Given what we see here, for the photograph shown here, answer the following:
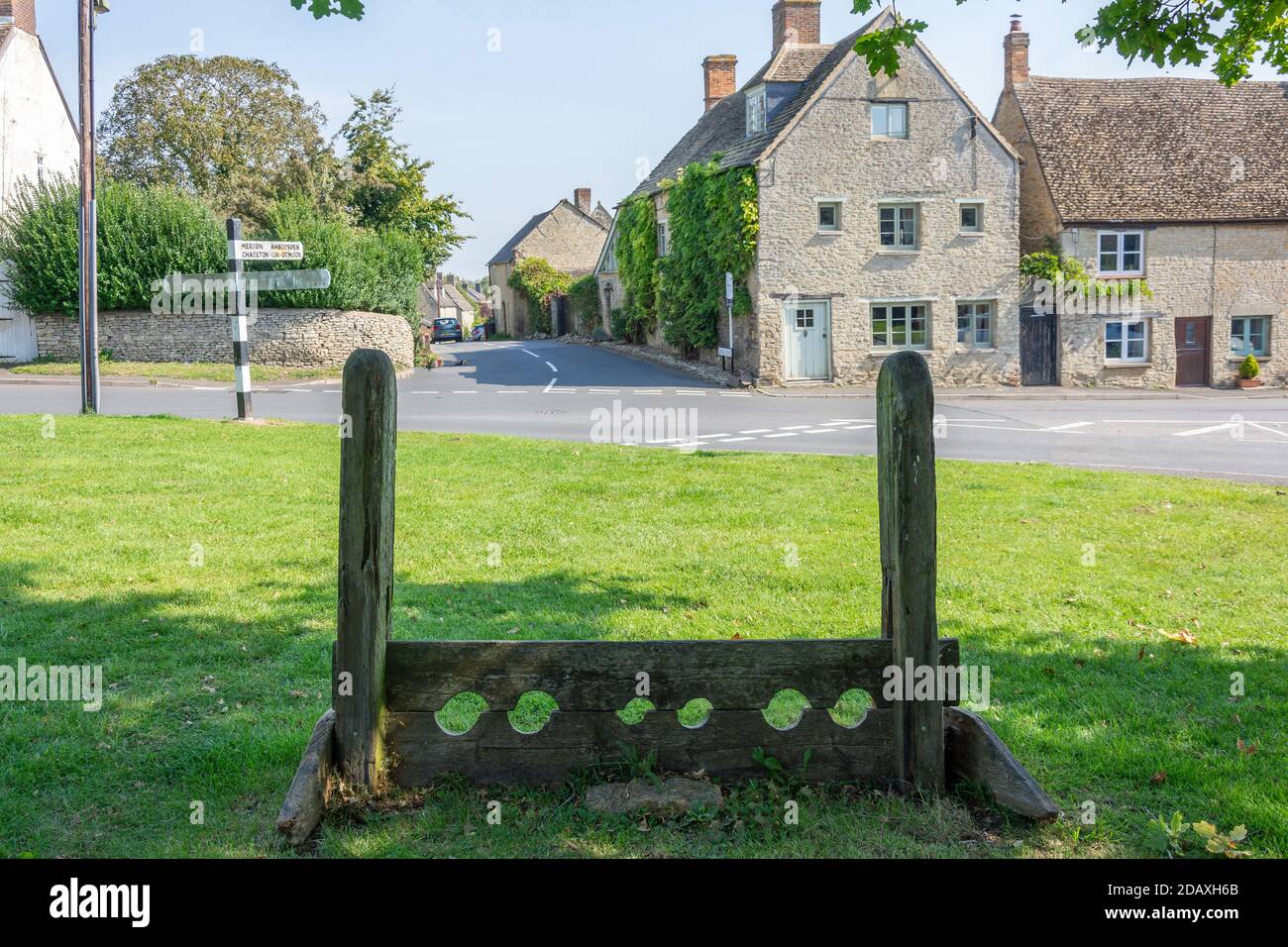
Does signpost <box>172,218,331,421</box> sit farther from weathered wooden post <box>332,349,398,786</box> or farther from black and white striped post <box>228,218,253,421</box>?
weathered wooden post <box>332,349,398,786</box>

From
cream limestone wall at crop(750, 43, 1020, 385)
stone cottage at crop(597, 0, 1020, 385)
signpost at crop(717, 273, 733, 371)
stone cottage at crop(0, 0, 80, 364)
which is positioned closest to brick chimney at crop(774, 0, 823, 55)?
stone cottage at crop(597, 0, 1020, 385)

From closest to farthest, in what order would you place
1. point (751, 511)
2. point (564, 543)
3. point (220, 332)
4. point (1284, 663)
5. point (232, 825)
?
point (232, 825) < point (1284, 663) < point (564, 543) < point (751, 511) < point (220, 332)

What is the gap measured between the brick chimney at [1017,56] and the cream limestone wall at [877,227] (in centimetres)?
521

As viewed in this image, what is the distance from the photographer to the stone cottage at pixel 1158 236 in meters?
35.2

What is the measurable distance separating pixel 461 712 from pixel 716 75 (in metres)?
43.2

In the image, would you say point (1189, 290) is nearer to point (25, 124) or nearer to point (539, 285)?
point (25, 124)

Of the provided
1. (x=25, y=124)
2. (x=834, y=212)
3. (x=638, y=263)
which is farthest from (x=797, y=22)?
(x=25, y=124)

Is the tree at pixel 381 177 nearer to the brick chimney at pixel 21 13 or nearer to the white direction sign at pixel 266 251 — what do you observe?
the brick chimney at pixel 21 13

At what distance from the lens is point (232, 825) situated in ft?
13.0

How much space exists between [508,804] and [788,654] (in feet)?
3.85

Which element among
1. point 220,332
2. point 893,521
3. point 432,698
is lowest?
point 432,698

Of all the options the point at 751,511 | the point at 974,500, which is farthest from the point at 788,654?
the point at 974,500

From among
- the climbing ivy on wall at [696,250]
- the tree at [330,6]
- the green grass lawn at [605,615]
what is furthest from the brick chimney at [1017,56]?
the tree at [330,6]
